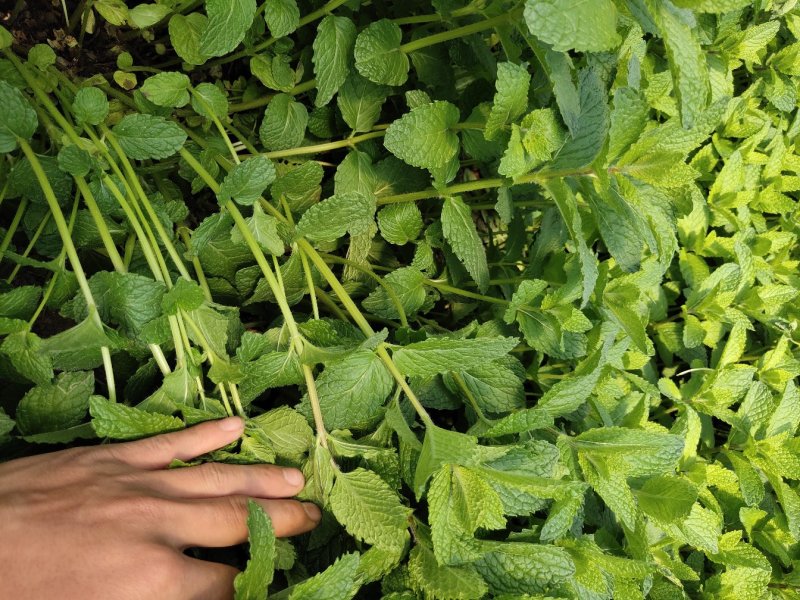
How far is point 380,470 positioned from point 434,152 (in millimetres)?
408

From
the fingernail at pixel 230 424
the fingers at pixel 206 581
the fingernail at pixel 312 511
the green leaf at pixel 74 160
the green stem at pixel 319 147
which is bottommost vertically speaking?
the fingernail at pixel 312 511

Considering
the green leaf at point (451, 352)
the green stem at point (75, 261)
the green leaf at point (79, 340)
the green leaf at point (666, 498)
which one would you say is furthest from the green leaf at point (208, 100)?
the green leaf at point (666, 498)

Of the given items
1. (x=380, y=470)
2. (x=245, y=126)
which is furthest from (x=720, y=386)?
(x=245, y=126)

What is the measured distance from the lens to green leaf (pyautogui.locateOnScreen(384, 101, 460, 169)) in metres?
0.83

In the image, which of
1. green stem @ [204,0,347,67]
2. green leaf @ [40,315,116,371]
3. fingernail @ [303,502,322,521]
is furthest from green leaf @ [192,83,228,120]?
fingernail @ [303,502,322,521]

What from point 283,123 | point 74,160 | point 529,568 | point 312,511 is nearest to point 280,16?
point 283,123

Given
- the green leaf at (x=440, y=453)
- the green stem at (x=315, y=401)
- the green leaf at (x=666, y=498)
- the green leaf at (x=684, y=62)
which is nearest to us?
the green leaf at (x=684, y=62)

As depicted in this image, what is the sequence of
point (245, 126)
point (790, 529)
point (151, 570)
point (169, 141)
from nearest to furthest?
1. point (151, 570)
2. point (169, 141)
3. point (245, 126)
4. point (790, 529)

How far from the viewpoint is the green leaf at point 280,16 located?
0.85m

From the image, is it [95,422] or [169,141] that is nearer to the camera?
[95,422]

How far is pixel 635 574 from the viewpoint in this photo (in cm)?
88

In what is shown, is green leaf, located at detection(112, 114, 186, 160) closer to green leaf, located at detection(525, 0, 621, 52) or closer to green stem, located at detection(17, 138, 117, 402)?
green stem, located at detection(17, 138, 117, 402)

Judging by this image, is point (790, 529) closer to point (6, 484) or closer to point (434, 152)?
point (434, 152)

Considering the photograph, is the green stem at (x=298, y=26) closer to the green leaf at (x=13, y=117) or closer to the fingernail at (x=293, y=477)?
the green leaf at (x=13, y=117)
